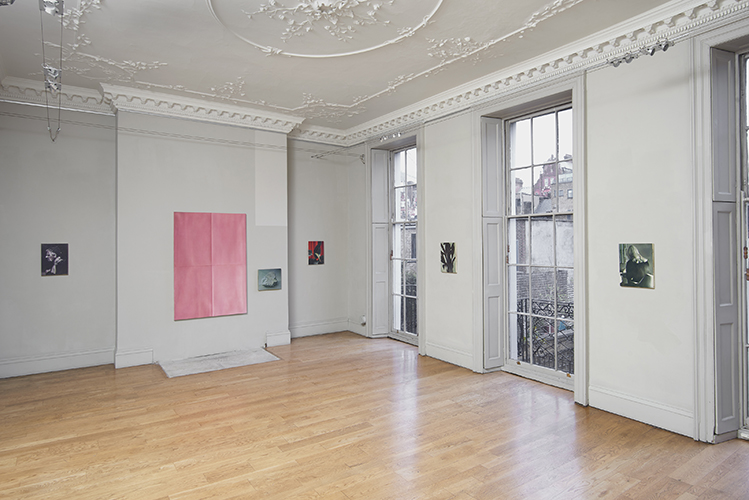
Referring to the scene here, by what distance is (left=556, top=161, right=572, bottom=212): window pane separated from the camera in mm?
5539

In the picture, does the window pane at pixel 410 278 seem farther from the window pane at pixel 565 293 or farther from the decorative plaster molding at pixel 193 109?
the decorative plaster molding at pixel 193 109

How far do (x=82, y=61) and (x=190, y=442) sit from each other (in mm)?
4616

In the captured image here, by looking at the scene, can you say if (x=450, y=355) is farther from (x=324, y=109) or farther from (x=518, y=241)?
(x=324, y=109)

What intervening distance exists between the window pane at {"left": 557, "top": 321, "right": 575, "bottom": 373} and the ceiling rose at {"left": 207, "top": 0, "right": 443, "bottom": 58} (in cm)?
390

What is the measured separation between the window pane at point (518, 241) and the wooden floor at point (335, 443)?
162 centimetres

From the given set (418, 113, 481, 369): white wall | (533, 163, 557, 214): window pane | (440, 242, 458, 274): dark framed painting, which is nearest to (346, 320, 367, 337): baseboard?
(418, 113, 481, 369): white wall

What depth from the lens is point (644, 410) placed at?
177 inches

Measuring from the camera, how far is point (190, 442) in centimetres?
418

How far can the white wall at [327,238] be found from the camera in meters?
8.71

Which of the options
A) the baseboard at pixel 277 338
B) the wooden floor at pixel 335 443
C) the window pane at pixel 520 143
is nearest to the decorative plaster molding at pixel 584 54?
the window pane at pixel 520 143

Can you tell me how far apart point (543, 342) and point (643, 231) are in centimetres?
204

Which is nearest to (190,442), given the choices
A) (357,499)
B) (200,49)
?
(357,499)

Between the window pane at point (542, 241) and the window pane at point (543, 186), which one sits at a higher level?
the window pane at point (543, 186)

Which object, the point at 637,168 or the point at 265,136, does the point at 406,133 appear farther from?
the point at 637,168
